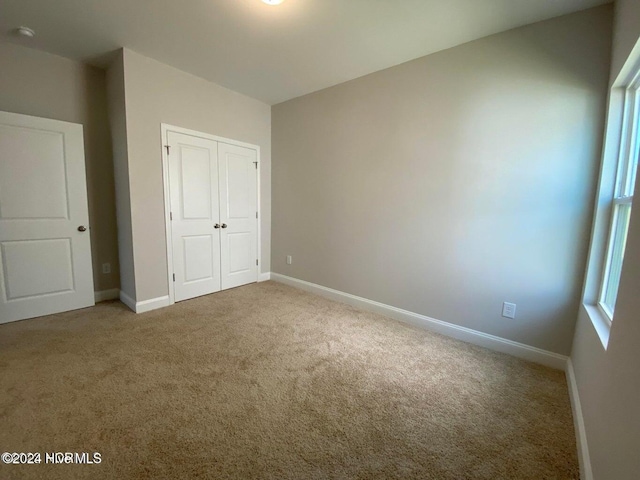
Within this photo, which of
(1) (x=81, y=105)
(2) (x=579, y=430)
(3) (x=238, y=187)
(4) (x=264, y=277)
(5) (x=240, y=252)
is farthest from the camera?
(4) (x=264, y=277)

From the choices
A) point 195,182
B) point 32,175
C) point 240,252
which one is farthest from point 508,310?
point 32,175

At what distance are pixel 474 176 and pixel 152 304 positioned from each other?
139 inches

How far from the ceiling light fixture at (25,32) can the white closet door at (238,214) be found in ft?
5.72

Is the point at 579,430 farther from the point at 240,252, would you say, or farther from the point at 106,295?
the point at 106,295

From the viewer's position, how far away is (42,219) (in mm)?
2658

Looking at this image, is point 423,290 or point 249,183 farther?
point 249,183

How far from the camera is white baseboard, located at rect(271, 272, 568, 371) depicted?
2100 millimetres

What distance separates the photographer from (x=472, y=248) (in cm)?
238

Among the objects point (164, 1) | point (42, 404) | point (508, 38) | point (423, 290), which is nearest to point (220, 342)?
point (42, 404)

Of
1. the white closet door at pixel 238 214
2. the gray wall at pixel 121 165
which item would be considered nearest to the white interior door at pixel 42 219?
the gray wall at pixel 121 165

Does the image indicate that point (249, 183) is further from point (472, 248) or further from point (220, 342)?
point (472, 248)

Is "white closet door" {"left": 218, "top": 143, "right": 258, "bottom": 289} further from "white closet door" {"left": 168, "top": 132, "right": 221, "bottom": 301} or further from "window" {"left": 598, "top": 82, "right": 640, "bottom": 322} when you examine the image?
"window" {"left": 598, "top": 82, "right": 640, "bottom": 322}

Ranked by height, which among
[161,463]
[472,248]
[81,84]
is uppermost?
[81,84]

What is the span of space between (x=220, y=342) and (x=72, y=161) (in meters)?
2.47
